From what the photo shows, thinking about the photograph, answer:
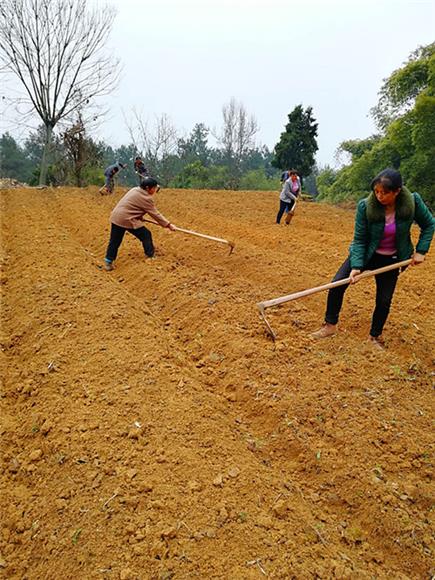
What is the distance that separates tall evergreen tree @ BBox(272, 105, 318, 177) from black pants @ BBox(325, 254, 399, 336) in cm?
2443

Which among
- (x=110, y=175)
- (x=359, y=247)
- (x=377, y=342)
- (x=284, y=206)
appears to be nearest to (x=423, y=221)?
(x=359, y=247)

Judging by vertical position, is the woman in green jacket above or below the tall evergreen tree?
below

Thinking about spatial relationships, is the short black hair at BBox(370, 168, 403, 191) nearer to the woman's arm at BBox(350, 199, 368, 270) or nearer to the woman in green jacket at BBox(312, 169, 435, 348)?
the woman in green jacket at BBox(312, 169, 435, 348)

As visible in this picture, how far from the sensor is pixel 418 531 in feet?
7.29

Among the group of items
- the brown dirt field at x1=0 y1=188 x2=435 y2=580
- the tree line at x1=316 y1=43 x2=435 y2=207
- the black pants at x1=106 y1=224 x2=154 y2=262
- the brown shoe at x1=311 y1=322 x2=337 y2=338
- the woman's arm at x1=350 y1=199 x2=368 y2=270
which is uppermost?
the tree line at x1=316 y1=43 x2=435 y2=207

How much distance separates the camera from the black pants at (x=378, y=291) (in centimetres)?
371

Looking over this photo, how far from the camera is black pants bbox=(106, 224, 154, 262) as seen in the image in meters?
6.24

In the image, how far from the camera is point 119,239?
632cm

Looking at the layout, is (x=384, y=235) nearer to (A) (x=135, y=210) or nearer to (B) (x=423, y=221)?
(B) (x=423, y=221)

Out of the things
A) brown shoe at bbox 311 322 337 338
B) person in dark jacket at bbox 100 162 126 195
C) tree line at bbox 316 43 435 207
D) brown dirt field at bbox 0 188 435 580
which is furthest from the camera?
tree line at bbox 316 43 435 207

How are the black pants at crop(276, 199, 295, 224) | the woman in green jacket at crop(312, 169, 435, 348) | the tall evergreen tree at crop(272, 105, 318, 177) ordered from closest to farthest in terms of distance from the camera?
the woman in green jacket at crop(312, 169, 435, 348) < the black pants at crop(276, 199, 295, 224) < the tall evergreen tree at crop(272, 105, 318, 177)

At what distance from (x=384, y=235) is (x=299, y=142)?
25331mm

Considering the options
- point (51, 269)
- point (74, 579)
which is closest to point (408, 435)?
point (74, 579)

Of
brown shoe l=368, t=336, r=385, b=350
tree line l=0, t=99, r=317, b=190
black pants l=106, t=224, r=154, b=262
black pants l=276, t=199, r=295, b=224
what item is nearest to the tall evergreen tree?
tree line l=0, t=99, r=317, b=190
